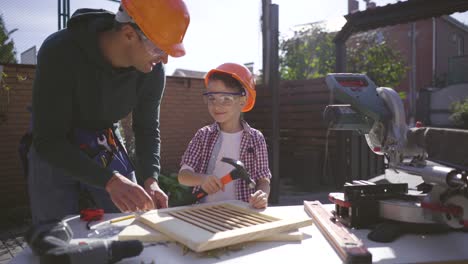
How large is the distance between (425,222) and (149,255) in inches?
36.7

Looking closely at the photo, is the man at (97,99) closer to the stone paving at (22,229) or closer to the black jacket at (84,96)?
the black jacket at (84,96)

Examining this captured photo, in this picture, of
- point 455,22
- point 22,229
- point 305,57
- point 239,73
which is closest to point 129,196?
point 239,73

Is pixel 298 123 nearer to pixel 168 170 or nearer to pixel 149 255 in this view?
pixel 168 170

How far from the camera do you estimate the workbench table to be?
1117 millimetres

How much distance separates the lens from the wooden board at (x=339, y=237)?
1071mm

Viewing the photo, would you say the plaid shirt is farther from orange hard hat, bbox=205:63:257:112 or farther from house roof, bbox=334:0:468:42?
house roof, bbox=334:0:468:42

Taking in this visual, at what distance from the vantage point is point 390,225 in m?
1.33

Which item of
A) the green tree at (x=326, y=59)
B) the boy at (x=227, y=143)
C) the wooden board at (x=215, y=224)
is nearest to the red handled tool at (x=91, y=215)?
the wooden board at (x=215, y=224)

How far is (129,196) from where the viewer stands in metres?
1.48

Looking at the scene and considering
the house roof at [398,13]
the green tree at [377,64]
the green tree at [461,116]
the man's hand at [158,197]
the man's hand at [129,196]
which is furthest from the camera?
the green tree at [461,116]

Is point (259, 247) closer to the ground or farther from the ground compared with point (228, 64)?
closer to the ground

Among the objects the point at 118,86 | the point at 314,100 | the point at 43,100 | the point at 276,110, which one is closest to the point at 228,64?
the point at 118,86

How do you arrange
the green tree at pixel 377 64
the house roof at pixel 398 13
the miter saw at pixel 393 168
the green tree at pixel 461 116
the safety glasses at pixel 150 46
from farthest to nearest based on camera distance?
the green tree at pixel 461 116, the green tree at pixel 377 64, the house roof at pixel 398 13, the safety glasses at pixel 150 46, the miter saw at pixel 393 168

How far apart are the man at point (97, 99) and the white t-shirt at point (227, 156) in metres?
0.40
